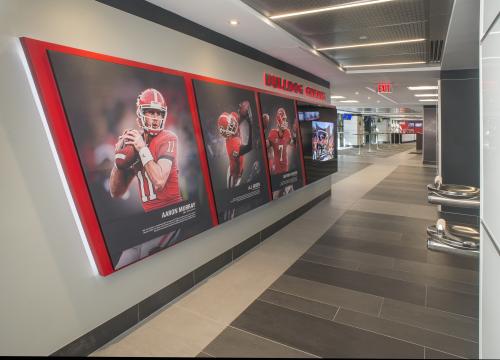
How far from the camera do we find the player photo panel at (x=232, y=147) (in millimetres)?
3352

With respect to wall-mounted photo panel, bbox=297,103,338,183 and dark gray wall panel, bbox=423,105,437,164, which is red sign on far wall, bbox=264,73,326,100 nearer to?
wall-mounted photo panel, bbox=297,103,338,183

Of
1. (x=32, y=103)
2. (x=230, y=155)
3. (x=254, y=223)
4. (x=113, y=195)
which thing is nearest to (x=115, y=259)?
(x=113, y=195)

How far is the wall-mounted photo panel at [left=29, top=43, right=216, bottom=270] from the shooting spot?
2150mm

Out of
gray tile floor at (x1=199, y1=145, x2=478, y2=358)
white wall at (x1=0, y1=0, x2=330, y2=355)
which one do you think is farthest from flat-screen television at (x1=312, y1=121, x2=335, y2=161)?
white wall at (x1=0, y1=0, x2=330, y2=355)

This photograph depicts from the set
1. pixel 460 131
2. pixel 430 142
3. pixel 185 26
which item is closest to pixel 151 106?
pixel 185 26

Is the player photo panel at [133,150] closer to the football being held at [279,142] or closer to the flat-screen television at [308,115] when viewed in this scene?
the football being held at [279,142]

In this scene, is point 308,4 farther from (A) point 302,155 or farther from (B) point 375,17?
(A) point 302,155

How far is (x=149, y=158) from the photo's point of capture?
262 centimetres

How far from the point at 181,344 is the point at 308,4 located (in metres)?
3.17

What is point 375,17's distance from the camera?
11.1 feet

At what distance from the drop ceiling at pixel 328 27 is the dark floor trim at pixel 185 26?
6cm

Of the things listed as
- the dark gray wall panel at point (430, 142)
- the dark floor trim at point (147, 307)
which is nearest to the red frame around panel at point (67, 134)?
the dark floor trim at point (147, 307)

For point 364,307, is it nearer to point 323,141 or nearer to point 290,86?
point 290,86

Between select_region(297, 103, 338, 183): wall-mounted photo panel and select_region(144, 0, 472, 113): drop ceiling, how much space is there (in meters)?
0.88
